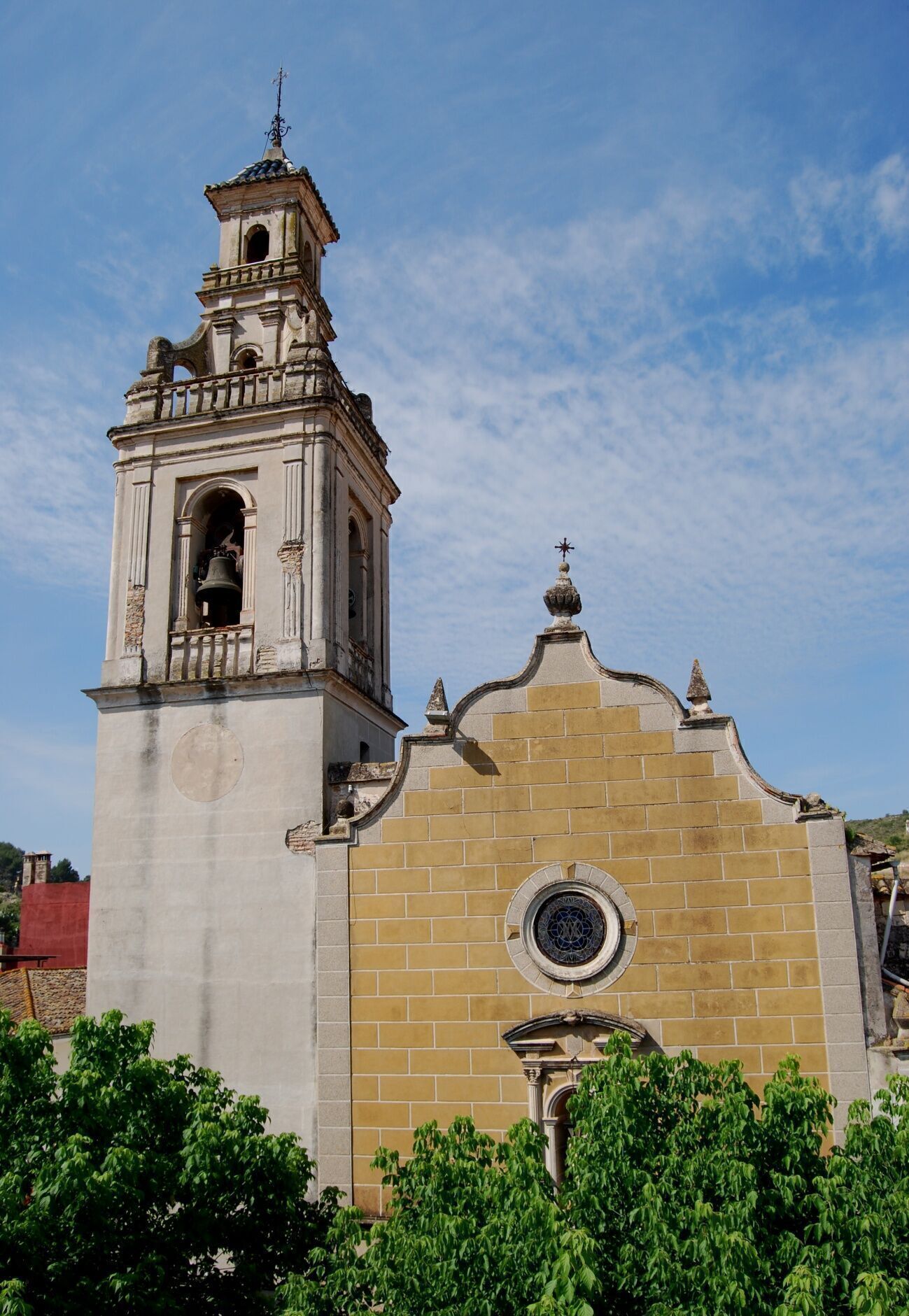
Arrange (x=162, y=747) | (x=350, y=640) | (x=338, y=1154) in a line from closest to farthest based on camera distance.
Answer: (x=338, y=1154), (x=162, y=747), (x=350, y=640)

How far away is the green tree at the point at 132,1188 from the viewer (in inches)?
350

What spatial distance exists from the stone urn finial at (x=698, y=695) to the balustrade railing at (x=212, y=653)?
23.2ft

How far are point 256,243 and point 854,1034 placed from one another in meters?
18.1

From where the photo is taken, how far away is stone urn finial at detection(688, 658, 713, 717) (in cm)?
1516

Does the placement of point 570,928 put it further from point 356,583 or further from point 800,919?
point 356,583

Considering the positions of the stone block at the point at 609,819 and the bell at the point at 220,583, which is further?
the bell at the point at 220,583

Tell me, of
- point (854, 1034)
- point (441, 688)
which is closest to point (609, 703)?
point (441, 688)

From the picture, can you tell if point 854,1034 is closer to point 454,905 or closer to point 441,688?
point 454,905

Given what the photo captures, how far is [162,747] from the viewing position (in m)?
17.6

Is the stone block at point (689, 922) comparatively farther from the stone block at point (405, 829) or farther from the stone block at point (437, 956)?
the stone block at point (405, 829)

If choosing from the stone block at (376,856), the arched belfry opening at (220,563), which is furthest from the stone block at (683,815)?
the arched belfry opening at (220,563)

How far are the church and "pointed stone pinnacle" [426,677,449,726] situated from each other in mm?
55

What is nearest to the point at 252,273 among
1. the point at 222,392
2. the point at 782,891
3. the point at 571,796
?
the point at 222,392

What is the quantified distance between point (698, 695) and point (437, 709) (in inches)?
148
